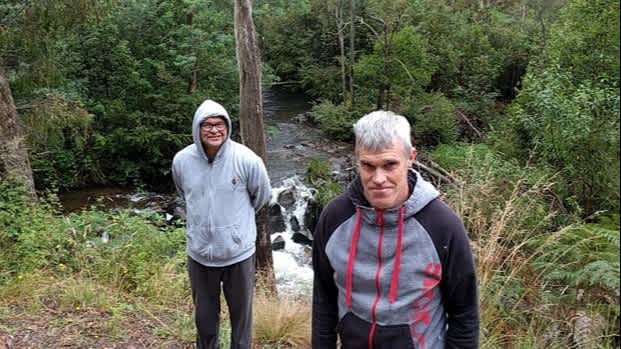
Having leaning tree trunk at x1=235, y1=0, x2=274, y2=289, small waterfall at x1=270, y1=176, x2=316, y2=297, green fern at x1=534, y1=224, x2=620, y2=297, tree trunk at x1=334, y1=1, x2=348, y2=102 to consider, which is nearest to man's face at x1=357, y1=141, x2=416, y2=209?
green fern at x1=534, y1=224, x2=620, y2=297

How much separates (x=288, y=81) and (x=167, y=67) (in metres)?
10.7

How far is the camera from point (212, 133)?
3221 mm

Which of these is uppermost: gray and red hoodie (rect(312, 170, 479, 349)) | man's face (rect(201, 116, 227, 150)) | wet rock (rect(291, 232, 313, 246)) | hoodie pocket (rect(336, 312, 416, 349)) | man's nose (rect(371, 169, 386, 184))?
man's nose (rect(371, 169, 386, 184))

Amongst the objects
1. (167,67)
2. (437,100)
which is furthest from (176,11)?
(437,100)

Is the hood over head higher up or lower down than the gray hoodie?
higher up

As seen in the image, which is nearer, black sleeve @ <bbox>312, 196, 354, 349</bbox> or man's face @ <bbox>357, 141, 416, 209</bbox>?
man's face @ <bbox>357, 141, 416, 209</bbox>

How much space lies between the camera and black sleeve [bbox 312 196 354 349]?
1.88 m

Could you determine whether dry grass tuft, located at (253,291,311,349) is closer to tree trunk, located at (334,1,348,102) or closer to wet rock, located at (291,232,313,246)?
wet rock, located at (291,232,313,246)

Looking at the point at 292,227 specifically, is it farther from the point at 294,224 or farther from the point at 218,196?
the point at 218,196

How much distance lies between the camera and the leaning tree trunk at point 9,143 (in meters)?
8.01

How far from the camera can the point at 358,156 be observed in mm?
1777

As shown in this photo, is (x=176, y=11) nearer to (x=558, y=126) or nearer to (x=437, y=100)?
(x=437, y=100)

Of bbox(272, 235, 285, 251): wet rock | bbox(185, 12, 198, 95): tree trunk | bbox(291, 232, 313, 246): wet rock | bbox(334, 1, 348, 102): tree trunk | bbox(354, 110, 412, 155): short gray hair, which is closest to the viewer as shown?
bbox(354, 110, 412, 155): short gray hair

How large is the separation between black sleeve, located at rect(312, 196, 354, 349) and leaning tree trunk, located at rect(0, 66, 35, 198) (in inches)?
279
